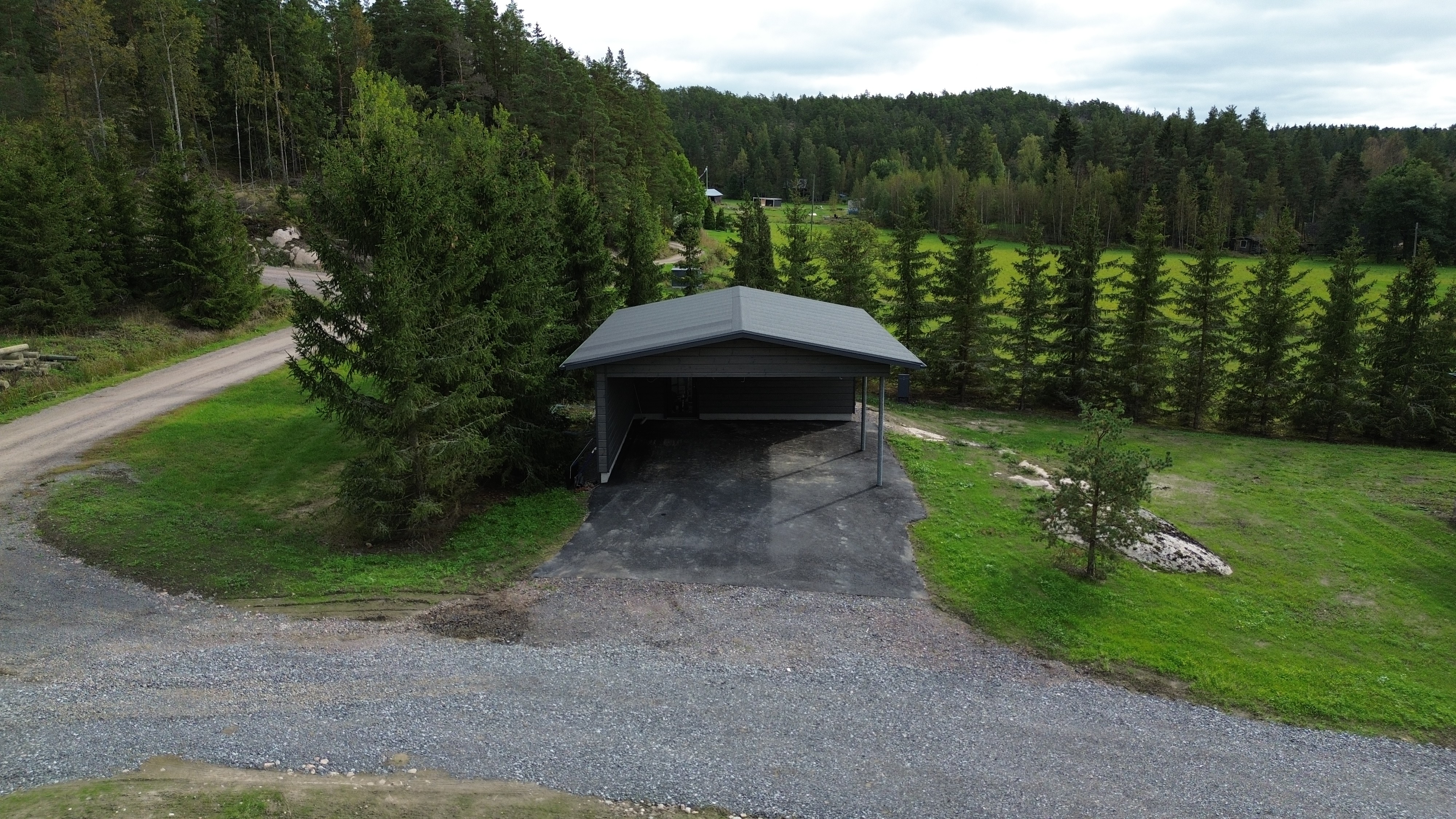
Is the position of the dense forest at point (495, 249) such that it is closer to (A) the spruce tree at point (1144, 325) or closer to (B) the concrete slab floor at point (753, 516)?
(A) the spruce tree at point (1144, 325)

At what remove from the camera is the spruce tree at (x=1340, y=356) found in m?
24.8

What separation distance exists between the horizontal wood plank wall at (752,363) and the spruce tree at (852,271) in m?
14.6

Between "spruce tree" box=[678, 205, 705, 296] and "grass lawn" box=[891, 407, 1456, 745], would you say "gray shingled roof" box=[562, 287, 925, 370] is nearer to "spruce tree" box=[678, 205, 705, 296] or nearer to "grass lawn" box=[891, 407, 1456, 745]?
"grass lawn" box=[891, 407, 1456, 745]

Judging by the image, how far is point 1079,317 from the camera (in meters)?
26.8

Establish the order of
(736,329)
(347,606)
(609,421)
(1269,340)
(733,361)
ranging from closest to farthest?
1. (347,606)
2. (736,329)
3. (733,361)
4. (609,421)
5. (1269,340)

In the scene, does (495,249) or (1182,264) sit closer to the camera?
(495,249)

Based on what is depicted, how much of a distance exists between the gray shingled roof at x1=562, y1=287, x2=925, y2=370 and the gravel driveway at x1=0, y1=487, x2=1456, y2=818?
19.0 feet

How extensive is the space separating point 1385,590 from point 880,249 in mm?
20572

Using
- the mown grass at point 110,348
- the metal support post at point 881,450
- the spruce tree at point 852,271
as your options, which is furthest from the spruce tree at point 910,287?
the mown grass at point 110,348

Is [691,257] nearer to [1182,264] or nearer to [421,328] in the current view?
[421,328]

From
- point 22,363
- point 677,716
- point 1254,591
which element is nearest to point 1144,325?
point 1254,591

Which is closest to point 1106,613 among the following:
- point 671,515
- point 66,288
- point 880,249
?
point 671,515

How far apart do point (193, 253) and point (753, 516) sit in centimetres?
2213

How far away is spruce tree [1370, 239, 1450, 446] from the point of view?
80.2 ft
